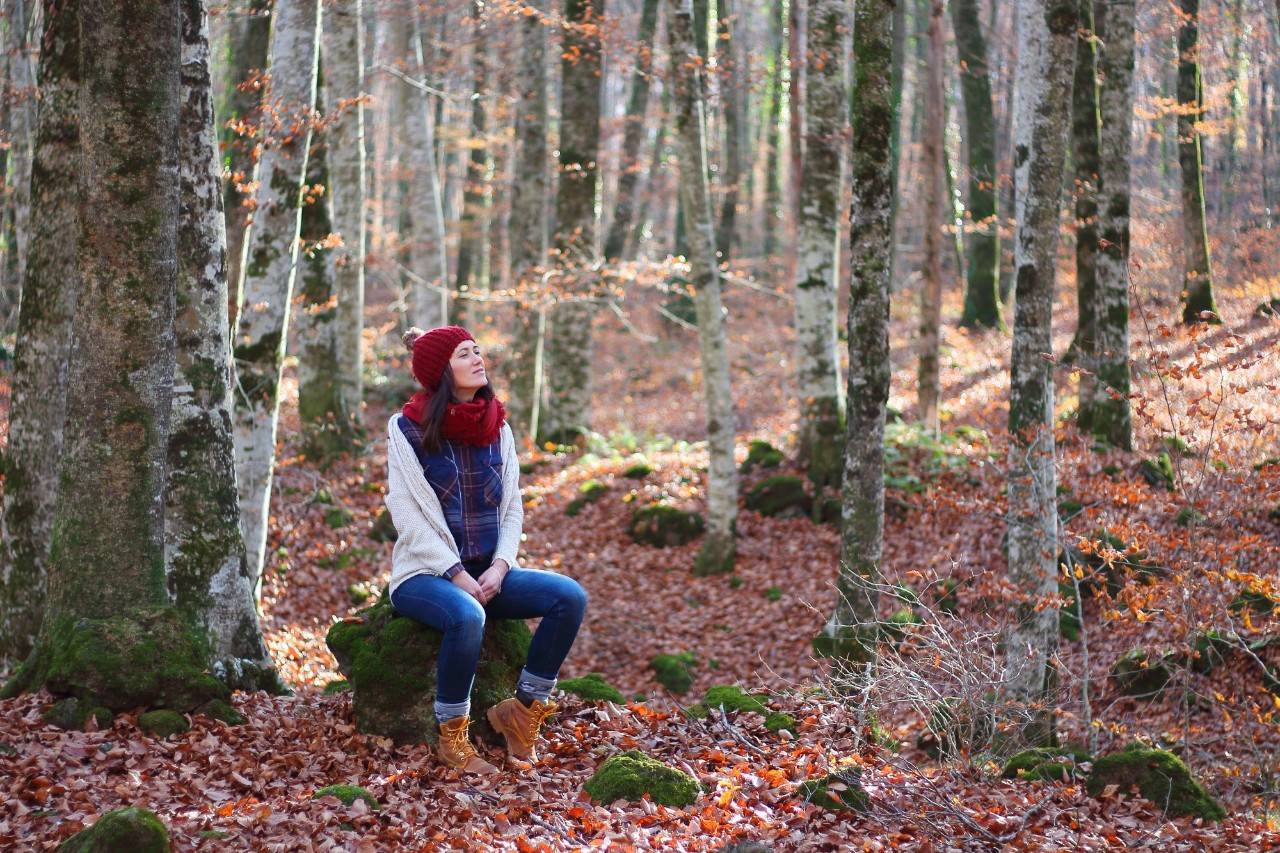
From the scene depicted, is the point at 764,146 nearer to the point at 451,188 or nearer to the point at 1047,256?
the point at 451,188

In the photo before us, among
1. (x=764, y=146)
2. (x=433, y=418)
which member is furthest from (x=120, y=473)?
(x=764, y=146)

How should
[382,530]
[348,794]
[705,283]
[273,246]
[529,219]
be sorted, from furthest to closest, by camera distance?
[529,219], [382,530], [705,283], [273,246], [348,794]

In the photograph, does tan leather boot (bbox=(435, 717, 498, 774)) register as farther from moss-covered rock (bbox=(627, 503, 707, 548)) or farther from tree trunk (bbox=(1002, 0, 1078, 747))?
moss-covered rock (bbox=(627, 503, 707, 548))

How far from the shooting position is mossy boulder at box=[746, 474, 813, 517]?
13.2 meters

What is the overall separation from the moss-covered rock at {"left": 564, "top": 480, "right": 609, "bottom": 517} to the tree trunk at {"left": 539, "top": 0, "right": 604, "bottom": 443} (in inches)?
98.6

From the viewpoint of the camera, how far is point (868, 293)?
8250mm

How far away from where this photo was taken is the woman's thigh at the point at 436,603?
530 centimetres

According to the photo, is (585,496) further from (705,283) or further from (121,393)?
(121,393)

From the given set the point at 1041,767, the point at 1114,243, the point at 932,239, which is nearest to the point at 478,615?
the point at 1041,767

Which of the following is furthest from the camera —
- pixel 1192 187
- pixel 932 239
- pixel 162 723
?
pixel 1192 187

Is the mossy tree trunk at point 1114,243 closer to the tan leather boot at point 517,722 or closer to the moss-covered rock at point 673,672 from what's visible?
the moss-covered rock at point 673,672

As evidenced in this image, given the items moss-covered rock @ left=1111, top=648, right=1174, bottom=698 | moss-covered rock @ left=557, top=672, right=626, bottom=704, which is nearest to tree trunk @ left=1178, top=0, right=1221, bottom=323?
moss-covered rock @ left=1111, top=648, right=1174, bottom=698

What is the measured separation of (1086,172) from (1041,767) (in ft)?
29.7

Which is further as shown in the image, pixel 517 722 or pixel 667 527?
pixel 667 527
